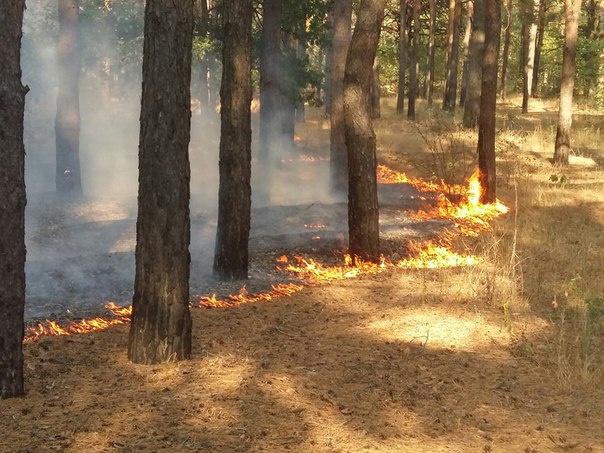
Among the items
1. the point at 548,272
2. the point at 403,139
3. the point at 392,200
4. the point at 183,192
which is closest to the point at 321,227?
the point at 392,200

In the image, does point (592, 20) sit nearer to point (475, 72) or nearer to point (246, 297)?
point (475, 72)

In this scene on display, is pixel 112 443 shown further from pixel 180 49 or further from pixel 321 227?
pixel 321 227

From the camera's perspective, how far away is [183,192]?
Result: 684cm

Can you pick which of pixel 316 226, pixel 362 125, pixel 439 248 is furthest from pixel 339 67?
pixel 439 248

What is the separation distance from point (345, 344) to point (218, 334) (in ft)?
4.70

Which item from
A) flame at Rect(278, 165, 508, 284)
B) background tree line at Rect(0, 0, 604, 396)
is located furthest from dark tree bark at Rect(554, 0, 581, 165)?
flame at Rect(278, 165, 508, 284)

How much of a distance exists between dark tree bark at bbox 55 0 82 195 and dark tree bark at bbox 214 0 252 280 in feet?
30.5

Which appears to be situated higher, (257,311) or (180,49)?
(180,49)

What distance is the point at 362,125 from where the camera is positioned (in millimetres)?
11523

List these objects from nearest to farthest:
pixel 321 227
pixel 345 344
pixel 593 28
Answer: pixel 345 344, pixel 321 227, pixel 593 28

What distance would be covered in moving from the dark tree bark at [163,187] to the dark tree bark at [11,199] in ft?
3.82

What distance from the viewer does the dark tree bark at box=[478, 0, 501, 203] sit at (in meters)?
16.2

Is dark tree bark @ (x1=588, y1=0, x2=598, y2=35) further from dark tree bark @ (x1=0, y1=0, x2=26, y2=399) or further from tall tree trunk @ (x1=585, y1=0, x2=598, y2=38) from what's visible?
dark tree bark @ (x1=0, y1=0, x2=26, y2=399)

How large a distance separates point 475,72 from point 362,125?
16.5 meters
